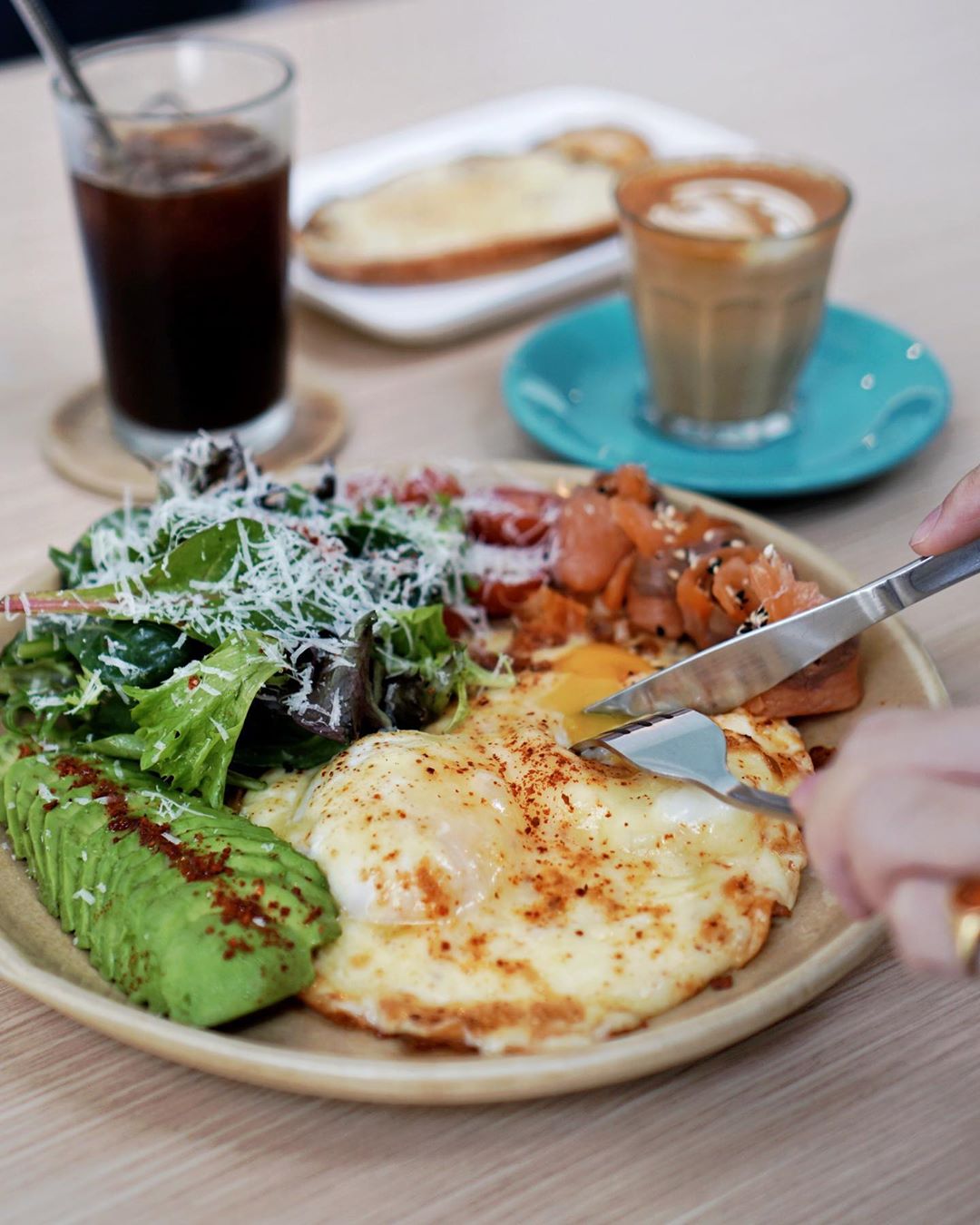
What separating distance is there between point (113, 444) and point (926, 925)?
2.38m

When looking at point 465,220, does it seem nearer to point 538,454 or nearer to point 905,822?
point 538,454

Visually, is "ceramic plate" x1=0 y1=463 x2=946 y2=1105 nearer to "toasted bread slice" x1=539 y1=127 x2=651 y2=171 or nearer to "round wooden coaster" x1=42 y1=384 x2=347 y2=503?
"round wooden coaster" x1=42 y1=384 x2=347 y2=503

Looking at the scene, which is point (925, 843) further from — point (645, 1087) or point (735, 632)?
point (735, 632)

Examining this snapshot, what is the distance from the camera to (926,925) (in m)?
1.10

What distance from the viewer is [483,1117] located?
153 centimetres

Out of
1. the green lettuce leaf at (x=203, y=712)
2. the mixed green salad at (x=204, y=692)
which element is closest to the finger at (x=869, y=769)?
the mixed green salad at (x=204, y=692)

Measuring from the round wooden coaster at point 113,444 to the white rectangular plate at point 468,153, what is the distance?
0.32 metres

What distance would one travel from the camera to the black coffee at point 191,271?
105 inches

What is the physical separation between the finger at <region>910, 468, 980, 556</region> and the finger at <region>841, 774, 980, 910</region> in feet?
2.37

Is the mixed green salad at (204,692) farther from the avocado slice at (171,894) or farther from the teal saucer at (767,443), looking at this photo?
the teal saucer at (767,443)

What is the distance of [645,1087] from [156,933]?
593mm

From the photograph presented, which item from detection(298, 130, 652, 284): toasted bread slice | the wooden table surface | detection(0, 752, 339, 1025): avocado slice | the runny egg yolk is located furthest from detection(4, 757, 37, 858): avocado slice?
detection(298, 130, 652, 284): toasted bread slice

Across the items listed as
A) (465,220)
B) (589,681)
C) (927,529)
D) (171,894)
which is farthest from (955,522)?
(465,220)

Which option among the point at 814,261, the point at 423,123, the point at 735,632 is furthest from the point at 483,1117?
the point at 423,123
